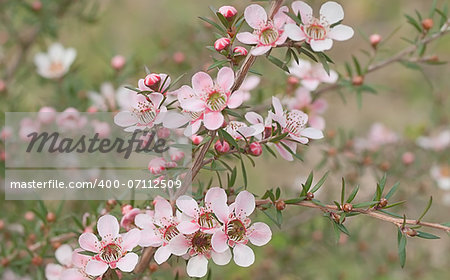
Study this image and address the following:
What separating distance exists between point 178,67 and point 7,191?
926 millimetres

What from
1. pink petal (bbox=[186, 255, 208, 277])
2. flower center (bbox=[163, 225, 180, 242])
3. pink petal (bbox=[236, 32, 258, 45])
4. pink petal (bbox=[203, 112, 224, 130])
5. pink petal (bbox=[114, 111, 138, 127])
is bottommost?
pink petal (bbox=[186, 255, 208, 277])

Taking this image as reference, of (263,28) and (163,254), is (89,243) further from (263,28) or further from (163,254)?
(263,28)

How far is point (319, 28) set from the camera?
103cm

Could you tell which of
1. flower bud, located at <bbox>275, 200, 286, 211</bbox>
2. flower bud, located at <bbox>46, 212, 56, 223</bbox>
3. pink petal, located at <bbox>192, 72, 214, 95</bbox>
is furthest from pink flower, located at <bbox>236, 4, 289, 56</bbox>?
flower bud, located at <bbox>46, 212, 56, 223</bbox>

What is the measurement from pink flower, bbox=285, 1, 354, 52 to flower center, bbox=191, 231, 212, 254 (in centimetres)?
43

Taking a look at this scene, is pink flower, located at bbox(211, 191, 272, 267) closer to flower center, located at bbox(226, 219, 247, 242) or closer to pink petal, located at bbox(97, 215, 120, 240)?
flower center, located at bbox(226, 219, 247, 242)

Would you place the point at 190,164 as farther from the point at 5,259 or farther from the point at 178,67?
the point at 178,67

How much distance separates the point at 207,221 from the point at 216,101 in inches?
9.3

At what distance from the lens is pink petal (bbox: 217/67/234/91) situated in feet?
3.15

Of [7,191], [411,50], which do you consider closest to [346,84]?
[411,50]

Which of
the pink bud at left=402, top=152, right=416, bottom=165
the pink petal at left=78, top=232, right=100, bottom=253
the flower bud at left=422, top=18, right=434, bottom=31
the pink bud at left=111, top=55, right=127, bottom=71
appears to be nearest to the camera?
the pink petal at left=78, top=232, right=100, bottom=253

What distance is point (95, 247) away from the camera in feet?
3.33

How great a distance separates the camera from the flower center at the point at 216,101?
3.17 feet

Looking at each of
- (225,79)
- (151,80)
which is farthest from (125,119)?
(225,79)
